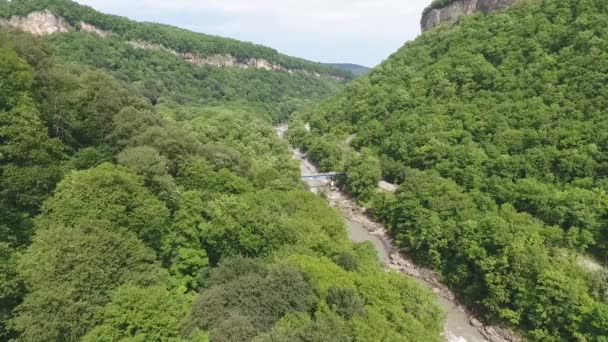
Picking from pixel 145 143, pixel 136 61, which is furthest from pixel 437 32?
pixel 136 61

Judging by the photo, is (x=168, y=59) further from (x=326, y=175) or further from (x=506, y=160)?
(x=506, y=160)

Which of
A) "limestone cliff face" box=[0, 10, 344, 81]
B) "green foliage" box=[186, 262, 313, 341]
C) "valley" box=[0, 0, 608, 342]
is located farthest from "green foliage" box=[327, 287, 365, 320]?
"limestone cliff face" box=[0, 10, 344, 81]

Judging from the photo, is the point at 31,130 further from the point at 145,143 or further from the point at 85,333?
the point at 85,333

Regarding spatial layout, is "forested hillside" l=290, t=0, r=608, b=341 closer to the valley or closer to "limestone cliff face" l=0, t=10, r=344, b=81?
the valley

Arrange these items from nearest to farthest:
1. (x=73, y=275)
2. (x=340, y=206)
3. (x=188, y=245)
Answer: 1. (x=73, y=275)
2. (x=188, y=245)
3. (x=340, y=206)

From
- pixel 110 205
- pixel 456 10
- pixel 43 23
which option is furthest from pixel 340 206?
pixel 43 23
